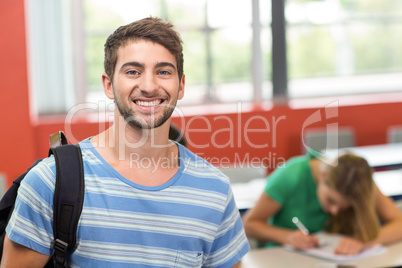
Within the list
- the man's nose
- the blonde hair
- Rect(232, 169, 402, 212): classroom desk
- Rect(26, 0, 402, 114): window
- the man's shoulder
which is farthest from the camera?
Rect(26, 0, 402, 114): window

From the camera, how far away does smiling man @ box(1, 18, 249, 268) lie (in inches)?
36.6

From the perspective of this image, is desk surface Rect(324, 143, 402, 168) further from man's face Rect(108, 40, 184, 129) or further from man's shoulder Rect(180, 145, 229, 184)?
man's face Rect(108, 40, 184, 129)

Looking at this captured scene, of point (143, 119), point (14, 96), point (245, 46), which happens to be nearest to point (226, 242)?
point (143, 119)

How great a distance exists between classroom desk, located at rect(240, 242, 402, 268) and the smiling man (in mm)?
1288

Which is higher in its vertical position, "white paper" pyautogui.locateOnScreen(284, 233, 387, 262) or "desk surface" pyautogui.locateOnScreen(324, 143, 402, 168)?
"desk surface" pyautogui.locateOnScreen(324, 143, 402, 168)

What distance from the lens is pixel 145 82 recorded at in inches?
36.4

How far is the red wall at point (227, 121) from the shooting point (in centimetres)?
390

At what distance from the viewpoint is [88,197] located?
957mm

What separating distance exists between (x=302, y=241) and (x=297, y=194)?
0.73ft

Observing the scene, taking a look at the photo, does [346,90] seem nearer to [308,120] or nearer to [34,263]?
[308,120]

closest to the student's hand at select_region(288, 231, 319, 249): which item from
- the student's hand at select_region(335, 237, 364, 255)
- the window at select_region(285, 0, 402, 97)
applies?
the student's hand at select_region(335, 237, 364, 255)

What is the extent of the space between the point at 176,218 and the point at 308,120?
162 inches

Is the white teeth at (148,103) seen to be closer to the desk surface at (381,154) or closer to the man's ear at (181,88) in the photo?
the man's ear at (181,88)

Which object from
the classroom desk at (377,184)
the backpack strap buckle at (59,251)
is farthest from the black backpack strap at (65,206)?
the classroom desk at (377,184)
